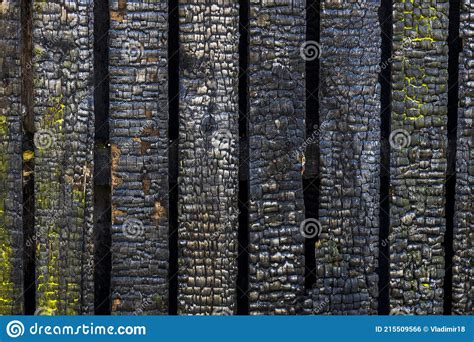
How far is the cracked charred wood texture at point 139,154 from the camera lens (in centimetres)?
303

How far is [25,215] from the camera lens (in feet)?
10.2

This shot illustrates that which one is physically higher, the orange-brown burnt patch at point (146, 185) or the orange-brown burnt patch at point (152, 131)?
the orange-brown burnt patch at point (152, 131)

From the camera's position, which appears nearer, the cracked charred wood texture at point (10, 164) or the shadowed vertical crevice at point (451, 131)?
the cracked charred wood texture at point (10, 164)

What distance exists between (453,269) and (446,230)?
15cm

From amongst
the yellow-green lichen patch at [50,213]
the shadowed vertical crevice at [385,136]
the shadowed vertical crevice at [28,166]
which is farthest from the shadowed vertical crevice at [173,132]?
the shadowed vertical crevice at [385,136]

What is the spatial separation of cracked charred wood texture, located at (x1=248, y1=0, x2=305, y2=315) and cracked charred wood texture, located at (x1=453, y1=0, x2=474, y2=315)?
57 centimetres

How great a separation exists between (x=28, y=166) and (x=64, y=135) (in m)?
0.19

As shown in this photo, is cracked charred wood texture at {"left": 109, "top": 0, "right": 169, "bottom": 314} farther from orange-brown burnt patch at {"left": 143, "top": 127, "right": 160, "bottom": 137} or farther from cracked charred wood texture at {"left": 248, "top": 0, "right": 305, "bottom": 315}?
cracked charred wood texture at {"left": 248, "top": 0, "right": 305, "bottom": 315}

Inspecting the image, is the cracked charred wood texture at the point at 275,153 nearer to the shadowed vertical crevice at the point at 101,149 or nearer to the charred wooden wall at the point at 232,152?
the charred wooden wall at the point at 232,152

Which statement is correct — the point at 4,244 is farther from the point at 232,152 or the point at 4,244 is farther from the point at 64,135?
the point at 232,152

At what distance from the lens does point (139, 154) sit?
3064 mm

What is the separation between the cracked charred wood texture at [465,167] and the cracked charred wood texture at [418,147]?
6 cm

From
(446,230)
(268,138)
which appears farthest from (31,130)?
(446,230)

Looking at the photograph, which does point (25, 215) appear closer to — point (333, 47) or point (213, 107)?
point (213, 107)
